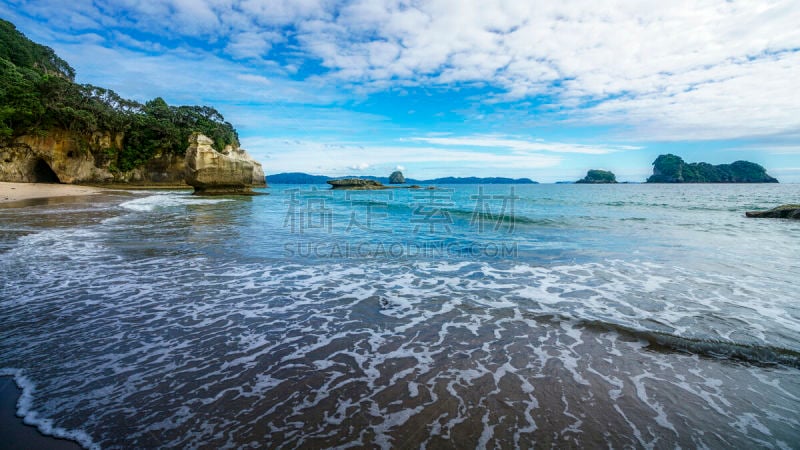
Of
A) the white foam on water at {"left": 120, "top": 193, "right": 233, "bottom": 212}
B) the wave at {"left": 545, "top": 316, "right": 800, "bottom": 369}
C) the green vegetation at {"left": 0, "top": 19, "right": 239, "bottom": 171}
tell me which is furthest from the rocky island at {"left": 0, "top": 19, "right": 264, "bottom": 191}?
the wave at {"left": 545, "top": 316, "right": 800, "bottom": 369}

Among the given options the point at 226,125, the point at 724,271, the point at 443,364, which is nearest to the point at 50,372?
the point at 443,364

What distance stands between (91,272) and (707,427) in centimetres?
920

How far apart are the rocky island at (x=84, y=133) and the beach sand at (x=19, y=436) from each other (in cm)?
3305

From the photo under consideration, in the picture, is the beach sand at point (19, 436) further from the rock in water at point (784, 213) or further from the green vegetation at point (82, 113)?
the green vegetation at point (82, 113)

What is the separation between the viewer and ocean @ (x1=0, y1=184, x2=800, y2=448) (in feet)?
8.87

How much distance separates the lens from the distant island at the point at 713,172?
130 m

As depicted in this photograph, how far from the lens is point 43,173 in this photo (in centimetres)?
4216

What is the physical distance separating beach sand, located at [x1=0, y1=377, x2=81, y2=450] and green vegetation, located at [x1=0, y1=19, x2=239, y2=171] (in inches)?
1835

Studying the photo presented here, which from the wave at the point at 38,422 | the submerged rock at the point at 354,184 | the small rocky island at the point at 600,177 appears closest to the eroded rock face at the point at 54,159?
the submerged rock at the point at 354,184

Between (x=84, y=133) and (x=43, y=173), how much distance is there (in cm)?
701

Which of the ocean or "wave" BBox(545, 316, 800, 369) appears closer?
the ocean

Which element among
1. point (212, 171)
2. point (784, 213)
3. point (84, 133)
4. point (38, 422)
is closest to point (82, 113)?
point (84, 133)

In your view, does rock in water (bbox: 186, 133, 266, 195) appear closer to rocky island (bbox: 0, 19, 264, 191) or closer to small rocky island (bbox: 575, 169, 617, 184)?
rocky island (bbox: 0, 19, 264, 191)

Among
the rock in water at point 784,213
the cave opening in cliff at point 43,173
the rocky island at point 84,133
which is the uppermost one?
the rocky island at point 84,133
